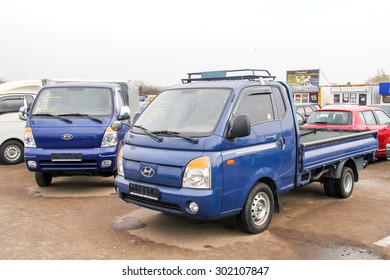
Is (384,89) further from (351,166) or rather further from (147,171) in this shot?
(147,171)

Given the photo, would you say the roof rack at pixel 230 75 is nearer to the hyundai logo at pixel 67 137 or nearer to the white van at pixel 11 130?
the hyundai logo at pixel 67 137

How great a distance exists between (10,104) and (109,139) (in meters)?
5.65

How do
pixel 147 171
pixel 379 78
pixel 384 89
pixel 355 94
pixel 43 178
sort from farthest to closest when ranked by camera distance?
pixel 379 78, pixel 355 94, pixel 384 89, pixel 43 178, pixel 147 171

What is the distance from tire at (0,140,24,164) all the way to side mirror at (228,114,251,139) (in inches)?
341

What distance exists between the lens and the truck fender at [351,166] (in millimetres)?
6945

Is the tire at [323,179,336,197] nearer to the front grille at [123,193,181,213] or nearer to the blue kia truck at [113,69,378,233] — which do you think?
the blue kia truck at [113,69,378,233]

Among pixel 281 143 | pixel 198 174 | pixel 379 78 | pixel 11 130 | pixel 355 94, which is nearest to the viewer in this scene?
pixel 198 174

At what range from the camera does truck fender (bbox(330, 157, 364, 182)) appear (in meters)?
6.95

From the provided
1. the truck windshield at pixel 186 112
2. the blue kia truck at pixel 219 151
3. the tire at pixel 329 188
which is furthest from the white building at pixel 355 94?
the truck windshield at pixel 186 112

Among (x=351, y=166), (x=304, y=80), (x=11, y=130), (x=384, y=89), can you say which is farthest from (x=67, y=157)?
(x=304, y=80)

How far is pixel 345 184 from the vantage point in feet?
23.9

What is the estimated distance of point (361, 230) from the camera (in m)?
5.56
